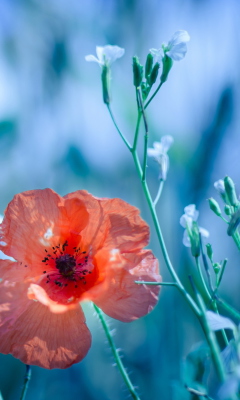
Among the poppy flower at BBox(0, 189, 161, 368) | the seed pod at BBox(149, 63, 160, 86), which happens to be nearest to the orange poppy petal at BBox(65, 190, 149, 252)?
the poppy flower at BBox(0, 189, 161, 368)

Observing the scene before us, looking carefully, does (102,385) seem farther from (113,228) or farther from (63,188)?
(113,228)

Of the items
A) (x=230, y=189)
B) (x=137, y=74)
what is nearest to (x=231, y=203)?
(x=230, y=189)

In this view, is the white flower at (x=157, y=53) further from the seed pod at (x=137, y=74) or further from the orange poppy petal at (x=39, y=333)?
the orange poppy petal at (x=39, y=333)

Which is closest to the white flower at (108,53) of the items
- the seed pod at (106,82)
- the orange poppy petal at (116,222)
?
the seed pod at (106,82)

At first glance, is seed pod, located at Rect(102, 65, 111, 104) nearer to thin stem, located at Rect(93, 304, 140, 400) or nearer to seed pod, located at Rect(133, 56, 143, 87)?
seed pod, located at Rect(133, 56, 143, 87)

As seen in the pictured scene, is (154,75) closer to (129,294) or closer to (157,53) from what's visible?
(157,53)

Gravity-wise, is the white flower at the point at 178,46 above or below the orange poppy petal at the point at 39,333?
above
